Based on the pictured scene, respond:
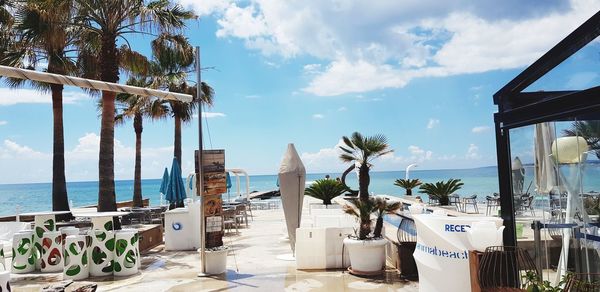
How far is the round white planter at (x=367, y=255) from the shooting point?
688 cm

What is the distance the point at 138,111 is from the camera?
66.6 ft

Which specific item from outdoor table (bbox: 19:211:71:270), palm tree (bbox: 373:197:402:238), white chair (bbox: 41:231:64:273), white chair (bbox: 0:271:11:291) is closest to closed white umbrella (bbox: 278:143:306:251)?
palm tree (bbox: 373:197:402:238)

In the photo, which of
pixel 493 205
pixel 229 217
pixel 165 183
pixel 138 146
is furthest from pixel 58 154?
pixel 493 205

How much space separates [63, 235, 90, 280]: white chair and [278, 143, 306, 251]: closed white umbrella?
3.52 metres

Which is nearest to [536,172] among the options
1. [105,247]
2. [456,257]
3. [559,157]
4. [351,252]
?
[559,157]

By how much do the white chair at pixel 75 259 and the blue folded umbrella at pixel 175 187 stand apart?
578cm

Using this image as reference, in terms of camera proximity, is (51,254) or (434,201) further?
(434,201)

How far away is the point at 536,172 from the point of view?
4.28m

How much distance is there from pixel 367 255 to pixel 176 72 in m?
14.3

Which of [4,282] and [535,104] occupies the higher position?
[535,104]

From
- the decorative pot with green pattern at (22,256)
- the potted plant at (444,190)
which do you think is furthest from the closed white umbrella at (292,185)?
the potted plant at (444,190)

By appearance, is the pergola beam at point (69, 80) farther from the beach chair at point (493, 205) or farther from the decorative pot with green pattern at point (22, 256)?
the beach chair at point (493, 205)

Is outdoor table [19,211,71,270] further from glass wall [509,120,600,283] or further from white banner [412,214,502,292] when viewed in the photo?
glass wall [509,120,600,283]

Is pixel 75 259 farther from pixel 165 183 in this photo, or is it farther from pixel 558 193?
pixel 165 183
